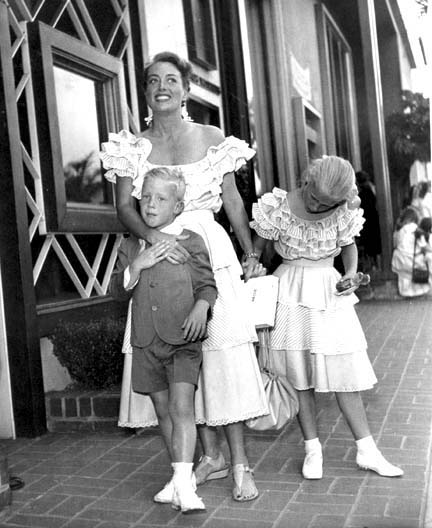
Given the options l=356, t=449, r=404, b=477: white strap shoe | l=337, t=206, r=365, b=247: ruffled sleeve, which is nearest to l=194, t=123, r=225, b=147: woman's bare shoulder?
l=337, t=206, r=365, b=247: ruffled sleeve

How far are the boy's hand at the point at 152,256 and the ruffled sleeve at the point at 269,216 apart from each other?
2.08 ft

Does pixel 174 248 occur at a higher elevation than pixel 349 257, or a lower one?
higher

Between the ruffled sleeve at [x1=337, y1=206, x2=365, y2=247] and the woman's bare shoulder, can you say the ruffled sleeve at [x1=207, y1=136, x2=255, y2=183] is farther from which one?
the ruffled sleeve at [x1=337, y1=206, x2=365, y2=247]

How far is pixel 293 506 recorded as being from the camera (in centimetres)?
301

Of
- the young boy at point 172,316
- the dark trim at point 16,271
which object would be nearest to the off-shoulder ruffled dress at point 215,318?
the young boy at point 172,316

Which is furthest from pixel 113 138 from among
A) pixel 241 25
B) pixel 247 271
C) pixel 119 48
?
pixel 241 25

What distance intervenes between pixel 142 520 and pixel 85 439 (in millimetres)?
1411

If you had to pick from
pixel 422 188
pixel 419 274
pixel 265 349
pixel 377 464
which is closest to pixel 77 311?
pixel 265 349

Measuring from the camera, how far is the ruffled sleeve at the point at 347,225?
3400mm

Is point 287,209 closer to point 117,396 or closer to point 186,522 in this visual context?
point 186,522

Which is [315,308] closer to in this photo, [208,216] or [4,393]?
[208,216]

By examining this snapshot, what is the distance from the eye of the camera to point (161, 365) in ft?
9.77

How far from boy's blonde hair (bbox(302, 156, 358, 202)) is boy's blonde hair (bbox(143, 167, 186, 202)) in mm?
591

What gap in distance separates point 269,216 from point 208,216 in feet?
1.16
